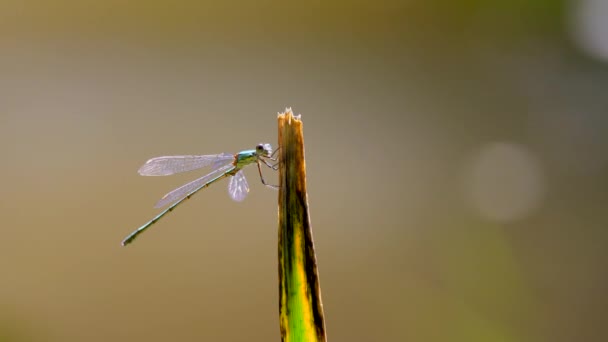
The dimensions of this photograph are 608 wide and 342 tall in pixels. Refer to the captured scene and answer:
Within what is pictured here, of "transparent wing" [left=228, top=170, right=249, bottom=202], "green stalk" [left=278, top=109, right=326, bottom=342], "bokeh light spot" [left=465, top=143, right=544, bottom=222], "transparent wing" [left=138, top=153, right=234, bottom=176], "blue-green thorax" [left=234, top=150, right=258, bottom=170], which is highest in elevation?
"bokeh light spot" [left=465, top=143, right=544, bottom=222]

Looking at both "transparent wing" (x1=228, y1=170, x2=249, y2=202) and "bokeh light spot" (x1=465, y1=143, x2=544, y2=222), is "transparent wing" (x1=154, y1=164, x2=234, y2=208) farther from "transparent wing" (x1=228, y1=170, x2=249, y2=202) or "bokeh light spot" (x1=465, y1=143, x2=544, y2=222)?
"bokeh light spot" (x1=465, y1=143, x2=544, y2=222)

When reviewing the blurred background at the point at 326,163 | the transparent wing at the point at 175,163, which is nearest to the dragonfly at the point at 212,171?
the transparent wing at the point at 175,163

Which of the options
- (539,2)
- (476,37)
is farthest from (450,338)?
(539,2)

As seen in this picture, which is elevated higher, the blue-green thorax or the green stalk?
the blue-green thorax

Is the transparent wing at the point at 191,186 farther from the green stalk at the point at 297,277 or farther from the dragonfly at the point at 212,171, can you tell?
the green stalk at the point at 297,277

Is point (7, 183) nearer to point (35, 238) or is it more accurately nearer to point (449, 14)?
point (35, 238)

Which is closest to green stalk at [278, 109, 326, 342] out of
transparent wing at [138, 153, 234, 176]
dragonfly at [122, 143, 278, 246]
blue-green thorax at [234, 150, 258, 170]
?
dragonfly at [122, 143, 278, 246]

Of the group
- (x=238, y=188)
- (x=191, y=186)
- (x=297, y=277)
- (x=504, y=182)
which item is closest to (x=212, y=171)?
(x=191, y=186)
